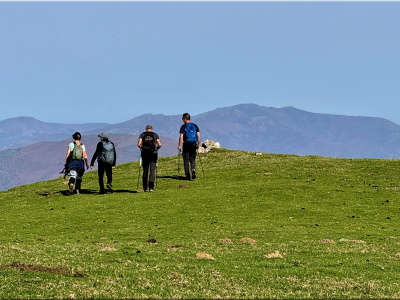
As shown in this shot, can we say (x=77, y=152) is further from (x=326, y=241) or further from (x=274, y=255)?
(x=274, y=255)

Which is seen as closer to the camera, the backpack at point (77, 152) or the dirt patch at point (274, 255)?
the dirt patch at point (274, 255)

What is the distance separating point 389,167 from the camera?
145 ft

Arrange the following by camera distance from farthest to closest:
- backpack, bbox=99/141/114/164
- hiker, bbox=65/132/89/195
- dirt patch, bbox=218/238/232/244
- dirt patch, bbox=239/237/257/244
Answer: hiker, bbox=65/132/89/195, backpack, bbox=99/141/114/164, dirt patch, bbox=239/237/257/244, dirt patch, bbox=218/238/232/244

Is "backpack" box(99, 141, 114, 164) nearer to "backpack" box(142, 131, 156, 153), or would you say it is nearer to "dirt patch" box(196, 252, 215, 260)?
"backpack" box(142, 131, 156, 153)

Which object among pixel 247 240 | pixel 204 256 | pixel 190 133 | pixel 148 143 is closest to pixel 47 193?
pixel 148 143

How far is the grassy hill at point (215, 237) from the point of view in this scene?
11156mm

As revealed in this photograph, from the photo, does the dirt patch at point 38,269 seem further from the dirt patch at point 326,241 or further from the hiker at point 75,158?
the hiker at point 75,158

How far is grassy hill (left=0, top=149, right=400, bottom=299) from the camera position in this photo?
11.2m

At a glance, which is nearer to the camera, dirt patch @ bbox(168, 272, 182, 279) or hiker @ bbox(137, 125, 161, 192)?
dirt patch @ bbox(168, 272, 182, 279)

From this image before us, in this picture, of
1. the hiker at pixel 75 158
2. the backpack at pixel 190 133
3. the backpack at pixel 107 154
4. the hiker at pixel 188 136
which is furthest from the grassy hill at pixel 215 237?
the backpack at pixel 190 133

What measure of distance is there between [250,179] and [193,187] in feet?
21.4

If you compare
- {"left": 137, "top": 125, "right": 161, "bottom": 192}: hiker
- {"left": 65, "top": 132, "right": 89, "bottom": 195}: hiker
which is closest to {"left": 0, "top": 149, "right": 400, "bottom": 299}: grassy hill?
{"left": 65, "top": 132, "right": 89, "bottom": 195}: hiker

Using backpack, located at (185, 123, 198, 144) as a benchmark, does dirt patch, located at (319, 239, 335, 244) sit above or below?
below

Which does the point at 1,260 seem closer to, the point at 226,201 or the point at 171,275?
the point at 171,275
